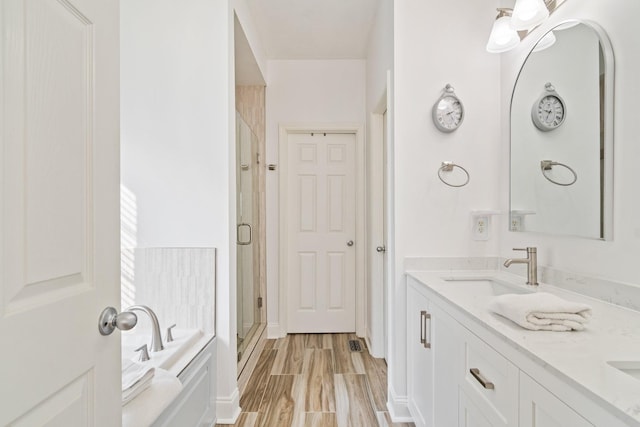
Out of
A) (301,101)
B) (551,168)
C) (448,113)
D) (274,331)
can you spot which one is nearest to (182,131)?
(448,113)

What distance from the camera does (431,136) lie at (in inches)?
80.0

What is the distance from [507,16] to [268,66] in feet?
7.64

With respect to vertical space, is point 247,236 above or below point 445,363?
above

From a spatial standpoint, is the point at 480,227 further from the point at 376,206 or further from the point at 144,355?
the point at 144,355

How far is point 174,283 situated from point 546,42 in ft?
7.57

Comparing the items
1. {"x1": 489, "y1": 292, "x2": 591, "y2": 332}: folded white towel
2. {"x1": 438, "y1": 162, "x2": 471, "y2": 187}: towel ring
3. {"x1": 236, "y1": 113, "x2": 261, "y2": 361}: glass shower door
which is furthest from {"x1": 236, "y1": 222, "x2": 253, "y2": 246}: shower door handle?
{"x1": 489, "y1": 292, "x2": 591, "y2": 332}: folded white towel

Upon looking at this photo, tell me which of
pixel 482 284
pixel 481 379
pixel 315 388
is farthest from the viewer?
pixel 315 388

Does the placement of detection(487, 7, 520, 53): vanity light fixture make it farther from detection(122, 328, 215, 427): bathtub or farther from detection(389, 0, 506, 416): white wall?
detection(122, 328, 215, 427): bathtub

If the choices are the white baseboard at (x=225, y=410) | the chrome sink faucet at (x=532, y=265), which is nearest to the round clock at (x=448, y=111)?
the chrome sink faucet at (x=532, y=265)

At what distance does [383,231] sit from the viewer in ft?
9.60

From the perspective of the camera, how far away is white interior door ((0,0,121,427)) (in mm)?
575

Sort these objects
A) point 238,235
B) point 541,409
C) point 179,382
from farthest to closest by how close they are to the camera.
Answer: point 238,235 < point 179,382 < point 541,409

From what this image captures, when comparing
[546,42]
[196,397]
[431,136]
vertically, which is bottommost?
[196,397]

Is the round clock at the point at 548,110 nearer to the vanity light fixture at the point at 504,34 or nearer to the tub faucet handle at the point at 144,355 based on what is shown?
the vanity light fixture at the point at 504,34
